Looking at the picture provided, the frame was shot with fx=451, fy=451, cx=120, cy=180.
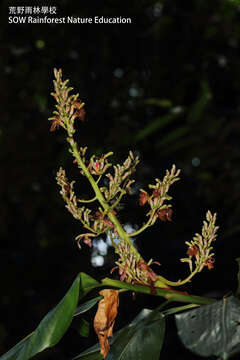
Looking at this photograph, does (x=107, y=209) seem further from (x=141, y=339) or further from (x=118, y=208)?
(x=141, y=339)

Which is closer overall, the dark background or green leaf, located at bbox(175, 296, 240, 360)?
green leaf, located at bbox(175, 296, 240, 360)

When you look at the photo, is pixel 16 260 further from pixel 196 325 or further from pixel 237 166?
pixel 196 325

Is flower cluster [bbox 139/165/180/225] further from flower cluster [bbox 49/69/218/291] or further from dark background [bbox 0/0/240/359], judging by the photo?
dark background [bbox 0/0/240/359]

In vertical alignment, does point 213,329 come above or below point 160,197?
below

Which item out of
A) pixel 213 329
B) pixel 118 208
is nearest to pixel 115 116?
pixel 118 208

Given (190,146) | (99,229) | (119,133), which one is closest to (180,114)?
(190,146)

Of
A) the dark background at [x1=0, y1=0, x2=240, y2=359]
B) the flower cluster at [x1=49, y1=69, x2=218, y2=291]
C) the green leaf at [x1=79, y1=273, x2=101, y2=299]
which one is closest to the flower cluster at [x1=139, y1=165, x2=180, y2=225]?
the flower cluster at [x1=49, y1=69, x2=218, y2=291]
